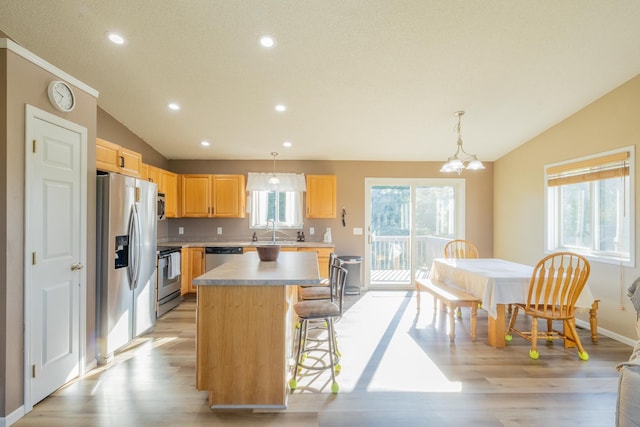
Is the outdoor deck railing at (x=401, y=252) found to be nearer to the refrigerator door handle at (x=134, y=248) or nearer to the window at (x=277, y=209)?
the window at (x=277, y=209)

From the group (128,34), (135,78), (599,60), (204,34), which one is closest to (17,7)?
(128,34)

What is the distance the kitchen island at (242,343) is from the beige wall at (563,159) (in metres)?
3.51

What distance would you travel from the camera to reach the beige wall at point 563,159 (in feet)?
10.5

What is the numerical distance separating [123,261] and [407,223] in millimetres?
4339

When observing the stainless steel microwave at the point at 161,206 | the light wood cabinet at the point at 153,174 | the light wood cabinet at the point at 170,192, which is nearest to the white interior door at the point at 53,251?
the light wood cabinet at the point at 153,174

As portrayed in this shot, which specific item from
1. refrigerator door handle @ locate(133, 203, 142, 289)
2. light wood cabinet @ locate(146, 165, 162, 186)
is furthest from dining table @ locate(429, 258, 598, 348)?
light wood cabinet @ locate(146, 165, 162, 186)

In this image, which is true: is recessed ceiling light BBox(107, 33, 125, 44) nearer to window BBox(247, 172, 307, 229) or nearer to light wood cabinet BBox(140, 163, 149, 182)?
light wood cabinet BBox(140, 163, 149, 182)

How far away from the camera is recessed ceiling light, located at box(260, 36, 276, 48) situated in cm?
258

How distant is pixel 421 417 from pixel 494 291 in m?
1.53

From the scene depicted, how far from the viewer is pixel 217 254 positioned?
15.9 feet

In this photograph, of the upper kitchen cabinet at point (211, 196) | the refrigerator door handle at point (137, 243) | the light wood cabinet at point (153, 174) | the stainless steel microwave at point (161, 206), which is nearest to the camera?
the refrigerator door handle at point (137, 243)

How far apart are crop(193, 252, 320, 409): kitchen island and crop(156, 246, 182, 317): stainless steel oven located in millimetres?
2154

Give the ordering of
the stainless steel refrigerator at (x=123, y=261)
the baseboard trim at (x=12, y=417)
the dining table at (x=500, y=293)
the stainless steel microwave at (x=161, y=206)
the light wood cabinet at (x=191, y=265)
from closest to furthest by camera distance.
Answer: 1. the baseboard trim at (x=12, y=417)
2. the stainless steel refrigerator at (x=123, y=261)
3. the dining table at (x=500, y=293)
4. the stainless steel microwave at (x=161, y=206)
5. the light wood cabinet at (x=191, y=265)

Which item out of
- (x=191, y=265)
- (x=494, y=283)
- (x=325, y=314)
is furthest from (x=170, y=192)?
(x=494, y=283)
